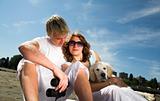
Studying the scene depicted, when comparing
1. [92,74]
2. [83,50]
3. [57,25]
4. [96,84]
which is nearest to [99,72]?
[92,74]

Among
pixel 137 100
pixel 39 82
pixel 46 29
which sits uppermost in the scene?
pixel 46 29

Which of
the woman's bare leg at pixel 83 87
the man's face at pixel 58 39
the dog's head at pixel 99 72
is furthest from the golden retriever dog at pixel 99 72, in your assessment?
the woman's bare leg at pixel 83 87

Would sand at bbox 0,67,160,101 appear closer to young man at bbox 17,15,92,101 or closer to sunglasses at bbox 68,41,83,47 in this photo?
young man at bbox 17,15,92,101

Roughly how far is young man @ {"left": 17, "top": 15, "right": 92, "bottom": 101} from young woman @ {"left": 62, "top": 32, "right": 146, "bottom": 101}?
109 mm

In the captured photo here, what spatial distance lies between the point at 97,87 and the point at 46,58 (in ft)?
2.38

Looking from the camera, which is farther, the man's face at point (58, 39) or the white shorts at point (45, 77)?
the man's face at point (58, 39)

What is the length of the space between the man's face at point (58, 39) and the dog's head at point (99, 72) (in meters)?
0.54

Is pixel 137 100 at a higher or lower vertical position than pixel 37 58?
lower

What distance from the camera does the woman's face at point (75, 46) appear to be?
4.12m

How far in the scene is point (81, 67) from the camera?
148 inches

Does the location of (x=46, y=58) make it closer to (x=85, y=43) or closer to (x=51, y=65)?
(x=51, y=65)

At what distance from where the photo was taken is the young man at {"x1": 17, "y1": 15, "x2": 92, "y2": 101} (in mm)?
3682

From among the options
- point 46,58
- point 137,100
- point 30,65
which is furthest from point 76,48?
point 137,100

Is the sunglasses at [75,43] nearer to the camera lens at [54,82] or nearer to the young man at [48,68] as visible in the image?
the young man at [48,68]
